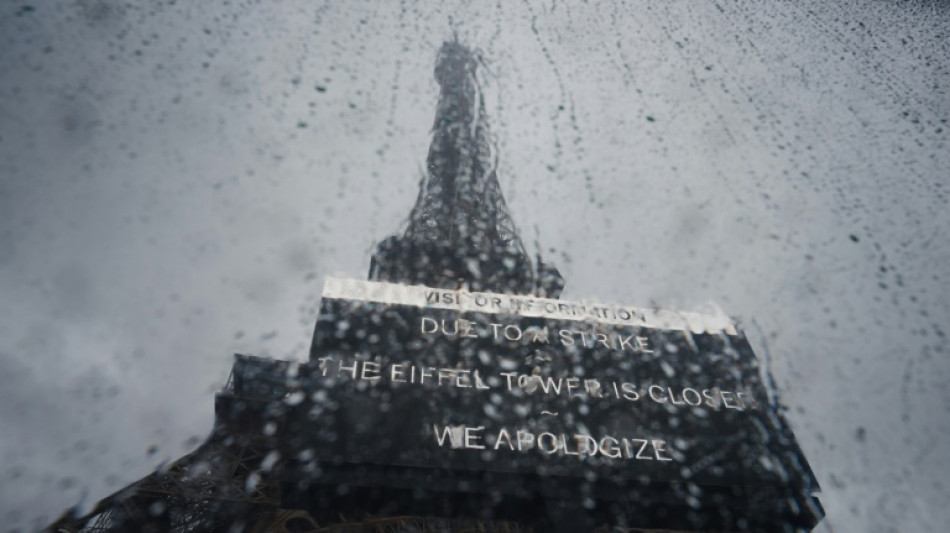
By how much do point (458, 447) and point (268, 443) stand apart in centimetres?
595

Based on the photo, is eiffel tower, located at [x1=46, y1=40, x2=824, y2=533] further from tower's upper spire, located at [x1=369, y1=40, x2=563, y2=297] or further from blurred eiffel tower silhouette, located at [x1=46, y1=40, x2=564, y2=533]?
tower's upper spire, located at [x1=369, y1=40, x2=563, y2=297]

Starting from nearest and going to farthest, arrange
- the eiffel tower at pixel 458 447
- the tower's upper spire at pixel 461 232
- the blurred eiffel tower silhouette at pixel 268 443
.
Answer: the eiffel tower at pixel 458 447 < the blurred eiffel tower silhouette at pixel 268 443 < the tower's upper spire at pixel 461 232

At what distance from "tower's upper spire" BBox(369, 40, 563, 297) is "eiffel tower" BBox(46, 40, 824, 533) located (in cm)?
790

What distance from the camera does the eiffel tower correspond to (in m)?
13.4

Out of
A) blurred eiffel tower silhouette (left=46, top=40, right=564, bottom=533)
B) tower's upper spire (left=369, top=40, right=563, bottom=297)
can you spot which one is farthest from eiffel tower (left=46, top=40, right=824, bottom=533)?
tower's upper spire (left=369, top=40, right=563, bottom=297)

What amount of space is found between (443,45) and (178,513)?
36312mm

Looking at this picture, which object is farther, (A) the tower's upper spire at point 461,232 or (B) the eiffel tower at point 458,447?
(A) the tower's upper spire at point 461,232

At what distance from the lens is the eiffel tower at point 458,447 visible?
13438 millimetres

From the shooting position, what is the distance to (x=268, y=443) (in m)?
16.2

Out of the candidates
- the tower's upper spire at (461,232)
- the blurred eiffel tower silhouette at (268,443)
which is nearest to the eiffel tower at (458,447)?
the blurred eiffel tower silhouette at (268,443)

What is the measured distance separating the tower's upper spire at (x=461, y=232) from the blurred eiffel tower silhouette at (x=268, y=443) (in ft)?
0.18

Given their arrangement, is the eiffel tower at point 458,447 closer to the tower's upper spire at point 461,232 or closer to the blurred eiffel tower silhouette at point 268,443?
the blurred eiffel tower silhouette at point 268,443

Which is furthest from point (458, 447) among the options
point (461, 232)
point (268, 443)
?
point (461, 232)

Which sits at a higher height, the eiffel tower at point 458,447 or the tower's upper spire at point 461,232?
the tower's upper spire at point 461,232
